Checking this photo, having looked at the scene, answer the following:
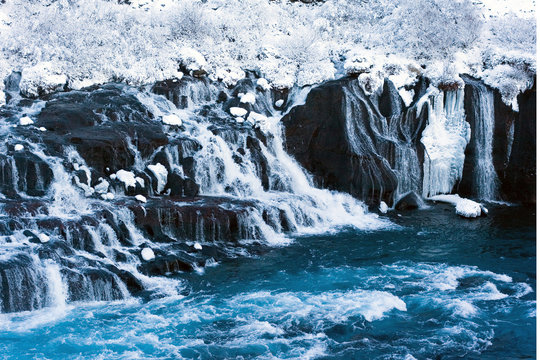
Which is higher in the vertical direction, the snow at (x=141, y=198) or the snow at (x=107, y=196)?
the snow at (x=107, y=196)

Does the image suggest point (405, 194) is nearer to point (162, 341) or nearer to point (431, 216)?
point (431, 216)

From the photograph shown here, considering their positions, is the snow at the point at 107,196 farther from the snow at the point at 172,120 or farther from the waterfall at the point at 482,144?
the waterfall at the point at 482,144

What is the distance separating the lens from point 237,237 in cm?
1513

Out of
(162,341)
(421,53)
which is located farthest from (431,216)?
(162,341)

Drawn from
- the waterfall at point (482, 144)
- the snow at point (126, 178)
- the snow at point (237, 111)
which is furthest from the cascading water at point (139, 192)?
the waterfall at point (482, 144)

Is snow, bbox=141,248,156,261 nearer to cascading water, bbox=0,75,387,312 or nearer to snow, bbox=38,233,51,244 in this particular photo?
cascading water, bbox=0,75,387,312

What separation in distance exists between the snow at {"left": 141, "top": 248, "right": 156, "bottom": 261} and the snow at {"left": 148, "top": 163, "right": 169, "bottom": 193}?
2995mm

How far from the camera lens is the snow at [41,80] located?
19.1 meters

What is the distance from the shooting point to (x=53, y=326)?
35.9ft

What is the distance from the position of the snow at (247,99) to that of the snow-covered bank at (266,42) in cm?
100

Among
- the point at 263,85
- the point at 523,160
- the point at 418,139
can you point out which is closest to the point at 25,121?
the point at 263,85

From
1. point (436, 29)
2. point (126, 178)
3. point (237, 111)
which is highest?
point (436, 29)

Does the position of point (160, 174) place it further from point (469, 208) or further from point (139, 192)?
point (469, 208)

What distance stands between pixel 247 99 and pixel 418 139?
16.3 ft
